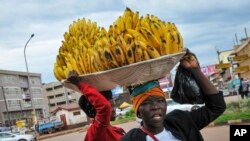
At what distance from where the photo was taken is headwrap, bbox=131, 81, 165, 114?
2.83 m

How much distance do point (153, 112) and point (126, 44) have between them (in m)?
0.45

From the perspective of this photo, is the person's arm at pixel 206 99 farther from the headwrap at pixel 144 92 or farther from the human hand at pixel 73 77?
the human hand at pixel 73 77

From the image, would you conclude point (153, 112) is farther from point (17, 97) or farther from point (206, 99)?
point (17, 97)

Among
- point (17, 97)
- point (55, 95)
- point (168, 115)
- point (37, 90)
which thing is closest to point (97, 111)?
point (168, 115)

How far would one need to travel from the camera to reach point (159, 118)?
9.11 feet

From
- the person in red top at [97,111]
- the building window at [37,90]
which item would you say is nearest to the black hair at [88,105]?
the person in red top at [97,111]

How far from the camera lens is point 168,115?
299 centimetres

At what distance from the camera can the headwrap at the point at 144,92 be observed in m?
2.83

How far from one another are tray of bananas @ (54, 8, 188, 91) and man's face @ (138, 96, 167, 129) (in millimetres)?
148

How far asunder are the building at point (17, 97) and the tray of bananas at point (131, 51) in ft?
239

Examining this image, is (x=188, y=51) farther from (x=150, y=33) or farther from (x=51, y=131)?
(x=51, y=131)

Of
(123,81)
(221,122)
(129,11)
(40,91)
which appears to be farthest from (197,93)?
(40,91)

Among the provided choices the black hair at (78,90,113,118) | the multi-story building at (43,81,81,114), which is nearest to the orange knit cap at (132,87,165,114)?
the black hair at (78,90,113,118)

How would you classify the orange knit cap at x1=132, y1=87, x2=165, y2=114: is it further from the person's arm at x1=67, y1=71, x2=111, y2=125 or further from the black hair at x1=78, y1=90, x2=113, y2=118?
the black hair at x1=78, y1=90, x2=113, y2=118
